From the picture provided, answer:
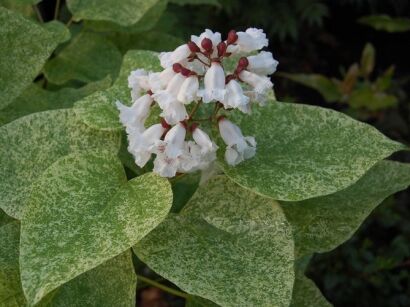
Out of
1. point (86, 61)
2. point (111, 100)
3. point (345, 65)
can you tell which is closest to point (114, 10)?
point (86, 61)

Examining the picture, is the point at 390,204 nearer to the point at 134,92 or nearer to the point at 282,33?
the point at 282,33

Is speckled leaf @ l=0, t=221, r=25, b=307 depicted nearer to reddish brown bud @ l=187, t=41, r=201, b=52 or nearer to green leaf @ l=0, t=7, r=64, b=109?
green leaf @ l=0, t=7, r=64, b=109

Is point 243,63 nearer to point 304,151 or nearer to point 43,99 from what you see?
point 304,151

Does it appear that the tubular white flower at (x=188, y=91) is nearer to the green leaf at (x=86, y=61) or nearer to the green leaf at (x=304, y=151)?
the green leaf at (x=304, y=151)

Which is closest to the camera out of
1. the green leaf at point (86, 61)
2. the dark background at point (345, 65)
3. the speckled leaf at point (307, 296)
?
the speckled leaf at point (307, 296)

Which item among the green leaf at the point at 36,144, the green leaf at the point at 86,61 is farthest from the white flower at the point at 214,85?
the green leaf at the point at 86,61

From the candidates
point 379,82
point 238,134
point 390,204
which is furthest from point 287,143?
point 379,82
